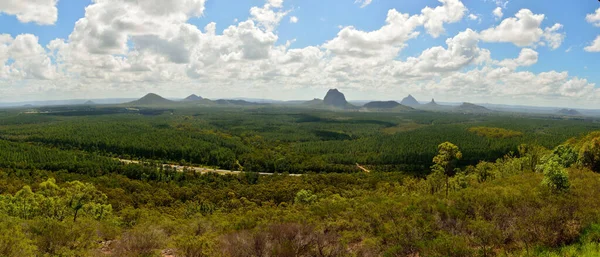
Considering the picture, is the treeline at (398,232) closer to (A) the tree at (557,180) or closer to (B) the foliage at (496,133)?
(A) the tree at (557,180)

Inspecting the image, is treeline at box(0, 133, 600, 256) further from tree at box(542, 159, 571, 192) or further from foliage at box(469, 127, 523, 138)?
foliage at box(469, 127, 523, 138)

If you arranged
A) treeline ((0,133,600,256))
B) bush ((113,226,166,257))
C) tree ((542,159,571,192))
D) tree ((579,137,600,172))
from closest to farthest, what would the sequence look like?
treeline ((0,133,600,256)), bush ((113,226,166,257)), tree ((542,159,571,192)), tree ((579,137,600,172))

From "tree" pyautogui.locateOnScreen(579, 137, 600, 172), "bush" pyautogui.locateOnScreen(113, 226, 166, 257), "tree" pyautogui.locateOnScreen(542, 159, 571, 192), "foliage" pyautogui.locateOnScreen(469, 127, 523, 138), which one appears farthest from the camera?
"foliage" pyautogui.locateOnScreen(469, 127, 523, 138)

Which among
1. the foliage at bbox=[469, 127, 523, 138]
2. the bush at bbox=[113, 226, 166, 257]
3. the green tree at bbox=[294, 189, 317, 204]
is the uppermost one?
the bush at bbox=[113, 226, 166, 257]

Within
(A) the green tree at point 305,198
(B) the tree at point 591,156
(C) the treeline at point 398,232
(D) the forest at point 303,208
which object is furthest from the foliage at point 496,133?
(C) the treeline at point 398,232

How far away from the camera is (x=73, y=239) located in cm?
2202

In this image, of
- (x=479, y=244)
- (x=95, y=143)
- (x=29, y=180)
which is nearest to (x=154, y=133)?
(x=95, y=143)

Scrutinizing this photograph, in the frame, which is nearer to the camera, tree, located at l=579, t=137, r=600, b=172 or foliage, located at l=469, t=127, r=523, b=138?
tree, located at l=579, t=137, r=600, b=172

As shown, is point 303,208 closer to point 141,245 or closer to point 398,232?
point 398,232

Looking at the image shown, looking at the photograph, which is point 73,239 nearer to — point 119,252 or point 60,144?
point 119,252

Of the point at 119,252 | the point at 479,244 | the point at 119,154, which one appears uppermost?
the point at 479,244

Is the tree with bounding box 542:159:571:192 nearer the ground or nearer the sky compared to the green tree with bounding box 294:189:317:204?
nearer the sky

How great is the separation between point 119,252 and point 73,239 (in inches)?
183

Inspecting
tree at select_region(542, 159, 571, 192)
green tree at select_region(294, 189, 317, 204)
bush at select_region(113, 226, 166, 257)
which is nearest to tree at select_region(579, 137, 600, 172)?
tree at select_region(542, 159, 571, 192)
